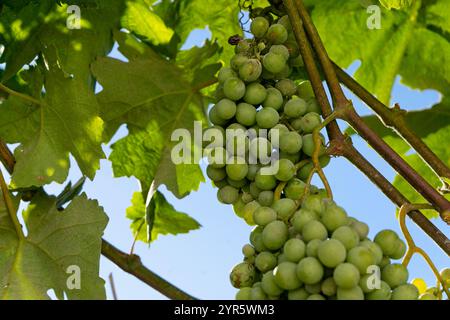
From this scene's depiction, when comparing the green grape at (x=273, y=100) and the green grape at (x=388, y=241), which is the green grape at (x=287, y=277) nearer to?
the green grape at (x=388, y=241)

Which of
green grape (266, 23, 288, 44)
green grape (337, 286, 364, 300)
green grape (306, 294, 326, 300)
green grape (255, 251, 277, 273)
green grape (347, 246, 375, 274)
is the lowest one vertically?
green grape (337, 286, 364, 300)

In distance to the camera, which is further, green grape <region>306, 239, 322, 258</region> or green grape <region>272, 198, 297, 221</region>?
green grape <region>272, 198, 297, 221</region>

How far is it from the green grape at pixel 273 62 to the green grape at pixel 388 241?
16.5 inches

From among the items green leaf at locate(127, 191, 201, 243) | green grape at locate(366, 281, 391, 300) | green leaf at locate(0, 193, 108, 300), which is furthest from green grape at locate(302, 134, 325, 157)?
green leaf at locate(127, 191, 201, 243)

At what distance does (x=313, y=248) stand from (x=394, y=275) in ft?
0.41

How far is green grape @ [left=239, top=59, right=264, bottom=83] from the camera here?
4.52 feet

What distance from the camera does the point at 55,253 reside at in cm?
160

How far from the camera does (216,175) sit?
1.36 meters

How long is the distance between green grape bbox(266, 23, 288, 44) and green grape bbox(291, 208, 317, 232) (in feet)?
1.52

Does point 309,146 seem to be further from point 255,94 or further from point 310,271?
point 310,271

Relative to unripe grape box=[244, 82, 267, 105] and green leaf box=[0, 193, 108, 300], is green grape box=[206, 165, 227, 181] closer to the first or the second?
unripe grape box=[244, 82, 267, 105]

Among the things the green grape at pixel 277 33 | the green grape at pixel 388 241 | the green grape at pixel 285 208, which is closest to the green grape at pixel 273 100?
the green grape at pixel 277 33
